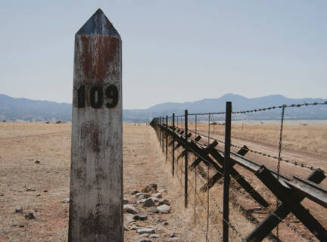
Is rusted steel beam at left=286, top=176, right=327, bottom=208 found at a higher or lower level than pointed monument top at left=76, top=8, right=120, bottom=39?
lower

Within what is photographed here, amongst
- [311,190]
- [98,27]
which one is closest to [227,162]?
[311,190]

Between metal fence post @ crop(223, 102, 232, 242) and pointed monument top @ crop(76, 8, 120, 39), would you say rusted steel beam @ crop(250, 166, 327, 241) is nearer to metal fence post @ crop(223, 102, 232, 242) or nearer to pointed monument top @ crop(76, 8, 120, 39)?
metal fence post @ crop(223, 102, 232, 242)

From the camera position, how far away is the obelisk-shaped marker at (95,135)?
8.08 feet

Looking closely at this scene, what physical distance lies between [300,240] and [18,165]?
35.8ft

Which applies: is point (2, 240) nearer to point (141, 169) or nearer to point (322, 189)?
point (322, 189)

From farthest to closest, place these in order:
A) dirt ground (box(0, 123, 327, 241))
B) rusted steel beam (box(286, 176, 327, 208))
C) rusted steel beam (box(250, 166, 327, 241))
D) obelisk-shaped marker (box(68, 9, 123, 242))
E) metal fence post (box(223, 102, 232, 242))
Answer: dirt ground (box(0, 123, 327, 241)), metal fence post (box(223, 102, 232, 242)), rusted steel beam (box(250, 166, 327, 241)), rusted steel beam (box(286, 176, 327, 208)), obelisk-shaped marker (box(68, 9, 123, 242))

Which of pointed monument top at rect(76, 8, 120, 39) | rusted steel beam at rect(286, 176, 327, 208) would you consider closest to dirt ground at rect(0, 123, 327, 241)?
rusted steel beam at rect(286, 176, 327, 208)

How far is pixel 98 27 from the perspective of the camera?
98.7 inches

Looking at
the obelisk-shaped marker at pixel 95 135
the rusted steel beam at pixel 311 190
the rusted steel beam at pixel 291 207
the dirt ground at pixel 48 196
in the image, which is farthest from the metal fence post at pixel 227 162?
the obelisk-shaped marker at pixel 95 135

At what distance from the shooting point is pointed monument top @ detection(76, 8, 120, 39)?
2.48m

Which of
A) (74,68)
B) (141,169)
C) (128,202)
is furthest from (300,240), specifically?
(141,169)

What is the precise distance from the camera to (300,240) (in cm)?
530

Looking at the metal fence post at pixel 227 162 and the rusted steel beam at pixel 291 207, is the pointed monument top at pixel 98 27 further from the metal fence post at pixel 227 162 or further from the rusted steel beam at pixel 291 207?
the rusted steel beam at pixel 291 207

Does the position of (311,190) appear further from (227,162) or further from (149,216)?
Answer: (149,216)
